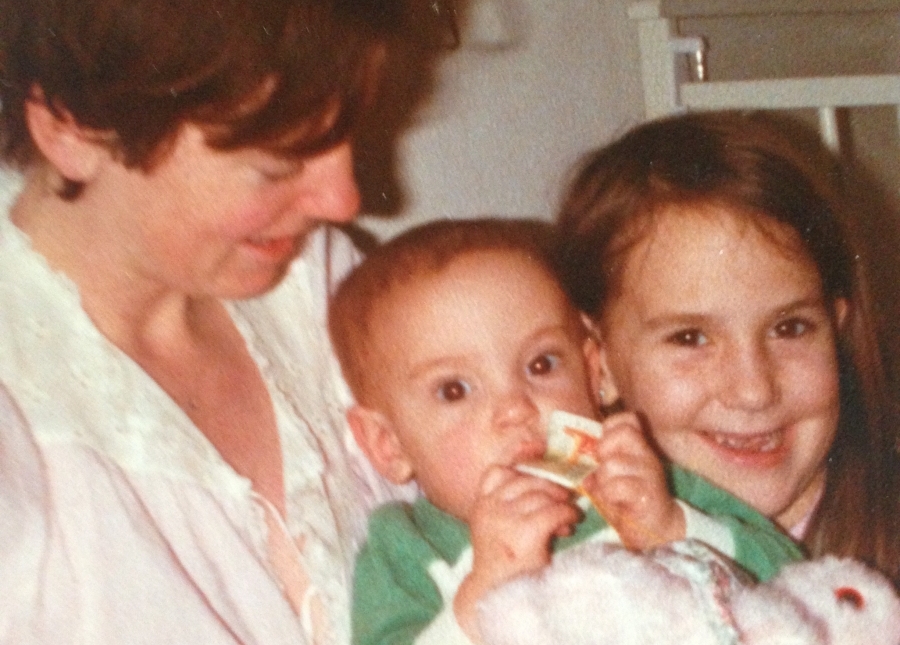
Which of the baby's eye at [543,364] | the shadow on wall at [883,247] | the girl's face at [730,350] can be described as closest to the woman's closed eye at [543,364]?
the baby's eye at [543,364]

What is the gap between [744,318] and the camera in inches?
29.8

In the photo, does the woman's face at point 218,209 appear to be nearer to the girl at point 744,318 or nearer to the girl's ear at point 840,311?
the girl at point 744,318

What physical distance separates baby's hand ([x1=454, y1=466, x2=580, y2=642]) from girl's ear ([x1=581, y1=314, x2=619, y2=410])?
17cm

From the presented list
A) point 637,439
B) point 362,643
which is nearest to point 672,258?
point 637,439

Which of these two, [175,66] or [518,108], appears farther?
[518,108]

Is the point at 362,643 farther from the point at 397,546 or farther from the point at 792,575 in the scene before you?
the point at 792,575

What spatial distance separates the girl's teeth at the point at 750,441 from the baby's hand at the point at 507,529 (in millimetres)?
197

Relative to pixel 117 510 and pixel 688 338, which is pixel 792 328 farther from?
pixel 117 510

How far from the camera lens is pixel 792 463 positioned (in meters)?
0.80

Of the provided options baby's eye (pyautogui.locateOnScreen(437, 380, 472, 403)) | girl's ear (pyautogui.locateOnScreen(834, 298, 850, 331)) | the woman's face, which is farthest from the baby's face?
girl's ear (pyautogui.locateOnScreen(834, 298, 850, 331))

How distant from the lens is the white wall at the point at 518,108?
0.83 m

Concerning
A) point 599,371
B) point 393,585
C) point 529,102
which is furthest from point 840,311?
point 393,585

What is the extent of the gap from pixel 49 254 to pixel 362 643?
0.34 metres

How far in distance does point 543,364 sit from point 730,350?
0.52 feet
